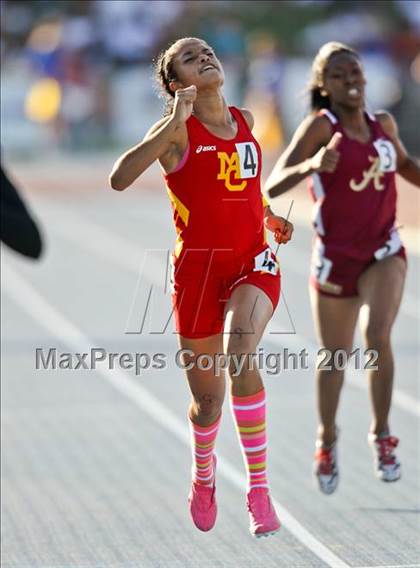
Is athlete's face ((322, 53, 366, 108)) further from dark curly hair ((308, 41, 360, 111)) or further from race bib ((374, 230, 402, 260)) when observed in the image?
race bib ((374, 230, 402, 260))

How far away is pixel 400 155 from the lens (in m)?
9.37

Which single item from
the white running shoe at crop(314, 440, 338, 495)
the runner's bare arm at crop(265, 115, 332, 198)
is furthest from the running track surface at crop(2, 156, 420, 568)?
the runner's bare arm at crop(265, 115, 332, 198)

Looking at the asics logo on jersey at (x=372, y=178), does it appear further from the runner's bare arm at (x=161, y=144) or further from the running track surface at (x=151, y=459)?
the runner's bare arm at (x=161, y=144)

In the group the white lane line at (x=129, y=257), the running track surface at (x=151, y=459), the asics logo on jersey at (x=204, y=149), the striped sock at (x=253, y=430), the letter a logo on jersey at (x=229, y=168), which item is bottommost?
the white lane line at (x=129, y=257)

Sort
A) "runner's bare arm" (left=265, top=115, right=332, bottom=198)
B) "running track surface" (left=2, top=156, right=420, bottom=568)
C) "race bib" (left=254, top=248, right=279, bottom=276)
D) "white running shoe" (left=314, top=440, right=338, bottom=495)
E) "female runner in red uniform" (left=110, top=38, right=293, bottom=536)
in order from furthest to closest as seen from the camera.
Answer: "white running shoe" (left=314, top=440, right=338, bottom=495), "runner's bare arm" (left=265, top=115, right=332, bottom=198), "running track surface" (left=2, top=156, right=420, bottom=568), "race bib" (left=254, top=248, right=279, bottom=276), "female runner in red uniform" (left=110, top=38, right=293, bottom=536)

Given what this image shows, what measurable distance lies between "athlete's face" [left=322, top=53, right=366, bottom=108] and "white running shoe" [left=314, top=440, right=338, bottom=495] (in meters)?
2.06

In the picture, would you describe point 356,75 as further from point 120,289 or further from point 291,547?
point 120,289

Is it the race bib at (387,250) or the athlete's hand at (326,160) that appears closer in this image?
the athlete's hand at (326,160)

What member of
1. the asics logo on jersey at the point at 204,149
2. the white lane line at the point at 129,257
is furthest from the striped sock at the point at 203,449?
the white lane line at the point at 129,257

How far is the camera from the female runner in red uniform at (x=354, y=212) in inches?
361

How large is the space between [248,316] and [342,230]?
203 cm

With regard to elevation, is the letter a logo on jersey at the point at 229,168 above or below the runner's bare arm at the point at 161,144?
below

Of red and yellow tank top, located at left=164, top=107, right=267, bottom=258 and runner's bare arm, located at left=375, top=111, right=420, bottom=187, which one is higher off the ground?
red and yellow tank top, located at left=164, top=107, right=267, bottom=258

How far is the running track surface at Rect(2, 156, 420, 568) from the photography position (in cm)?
901
